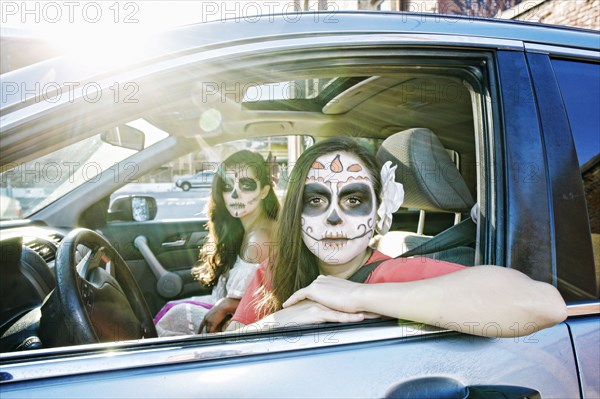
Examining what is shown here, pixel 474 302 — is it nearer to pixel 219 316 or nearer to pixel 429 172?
pixel 429 172

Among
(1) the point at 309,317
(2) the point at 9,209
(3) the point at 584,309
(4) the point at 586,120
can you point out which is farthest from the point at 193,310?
(4) the point at 586,120

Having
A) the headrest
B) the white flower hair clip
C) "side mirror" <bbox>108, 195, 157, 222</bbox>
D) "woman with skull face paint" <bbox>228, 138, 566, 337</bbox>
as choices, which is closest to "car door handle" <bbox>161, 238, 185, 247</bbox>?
"side mirror" <bbox>108, 195, 157, 222</bbox>

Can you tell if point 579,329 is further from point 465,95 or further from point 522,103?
point 465,95

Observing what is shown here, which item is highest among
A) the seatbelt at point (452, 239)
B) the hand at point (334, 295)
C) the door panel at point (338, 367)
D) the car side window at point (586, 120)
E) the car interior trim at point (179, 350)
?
the car side window at point (586, 120)

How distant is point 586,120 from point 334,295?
869 mm

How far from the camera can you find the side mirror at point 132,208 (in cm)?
299

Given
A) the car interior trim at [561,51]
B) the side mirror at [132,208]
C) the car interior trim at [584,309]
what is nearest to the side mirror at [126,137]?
the side mirror at [132,208]

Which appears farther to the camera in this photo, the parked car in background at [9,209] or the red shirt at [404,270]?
the parked car in background at [9,209]

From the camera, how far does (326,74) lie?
1.26 meters

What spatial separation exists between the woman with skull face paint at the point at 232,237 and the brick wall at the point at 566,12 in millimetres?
4837

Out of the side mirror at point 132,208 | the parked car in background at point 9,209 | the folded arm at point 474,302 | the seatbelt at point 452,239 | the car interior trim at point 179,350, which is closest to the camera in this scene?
the car interior trim at point 179,350

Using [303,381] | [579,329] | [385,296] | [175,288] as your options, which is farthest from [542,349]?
[175,288]

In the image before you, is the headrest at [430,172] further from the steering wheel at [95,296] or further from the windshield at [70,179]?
the windshield at [70,179]

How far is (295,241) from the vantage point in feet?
4.48
